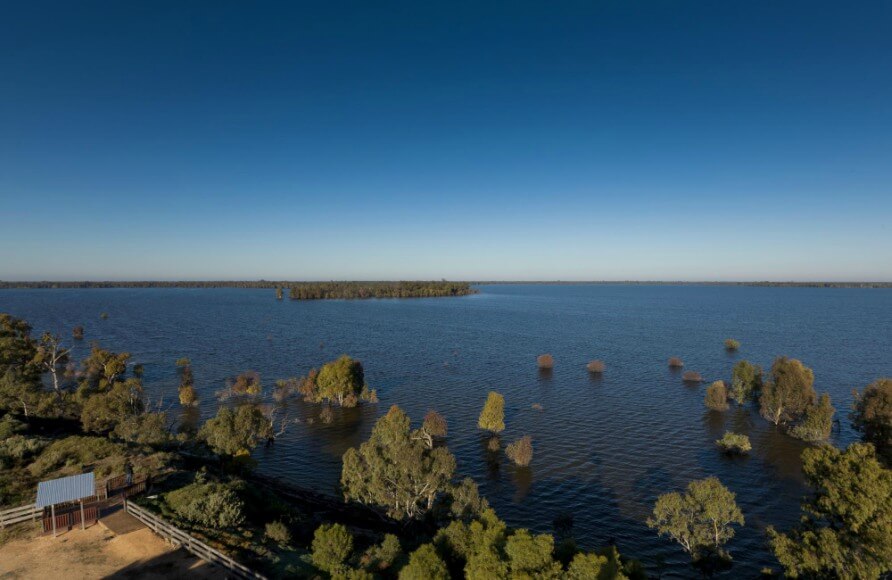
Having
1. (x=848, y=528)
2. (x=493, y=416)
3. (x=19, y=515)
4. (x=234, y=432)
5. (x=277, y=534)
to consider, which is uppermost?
(x=848, y=528)

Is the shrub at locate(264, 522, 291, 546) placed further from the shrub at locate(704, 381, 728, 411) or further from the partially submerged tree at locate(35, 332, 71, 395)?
the shrub at locate(704, 381, 728, 411)

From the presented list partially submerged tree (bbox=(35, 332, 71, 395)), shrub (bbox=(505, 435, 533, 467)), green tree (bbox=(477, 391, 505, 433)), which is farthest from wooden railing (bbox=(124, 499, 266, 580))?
partially submerged tree (bbox=(35, 332, 71, 395))

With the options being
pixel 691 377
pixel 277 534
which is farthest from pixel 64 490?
pixel 691 377

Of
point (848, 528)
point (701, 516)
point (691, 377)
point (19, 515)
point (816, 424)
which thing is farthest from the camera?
point (691, 377)

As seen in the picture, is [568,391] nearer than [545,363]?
Yes

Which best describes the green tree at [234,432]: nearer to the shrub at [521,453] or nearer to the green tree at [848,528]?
the shrub at [521,453]

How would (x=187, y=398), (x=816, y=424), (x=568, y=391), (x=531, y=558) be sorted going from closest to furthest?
1. (x=531, y=558)
2. (x=816, y=424)
3. (x=187, y=398)
4. (x=568, y=391)

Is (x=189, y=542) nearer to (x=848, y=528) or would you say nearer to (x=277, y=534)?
(x=277, y=534)

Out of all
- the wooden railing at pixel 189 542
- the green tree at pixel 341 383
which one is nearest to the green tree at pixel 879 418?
the wooden railing at pixel 189 542

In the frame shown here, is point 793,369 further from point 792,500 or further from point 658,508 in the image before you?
point 658,508
